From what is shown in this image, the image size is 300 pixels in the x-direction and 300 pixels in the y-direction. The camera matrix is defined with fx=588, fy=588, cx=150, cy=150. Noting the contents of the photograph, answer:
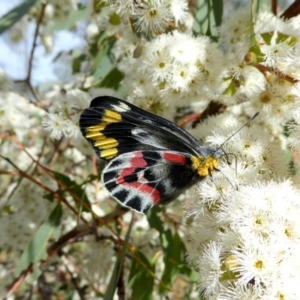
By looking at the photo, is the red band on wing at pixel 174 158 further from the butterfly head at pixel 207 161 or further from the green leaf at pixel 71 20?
the green leaf at pixel 71 20

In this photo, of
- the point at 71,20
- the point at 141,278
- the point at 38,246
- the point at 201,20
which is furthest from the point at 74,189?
the point at 71,20

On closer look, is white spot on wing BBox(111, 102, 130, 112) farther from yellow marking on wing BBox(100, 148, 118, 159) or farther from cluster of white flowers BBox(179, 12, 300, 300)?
cluster of white flowers BBox(179, 12, 300, 300)

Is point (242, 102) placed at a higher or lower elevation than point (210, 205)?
higher

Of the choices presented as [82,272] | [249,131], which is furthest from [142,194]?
[82,272]

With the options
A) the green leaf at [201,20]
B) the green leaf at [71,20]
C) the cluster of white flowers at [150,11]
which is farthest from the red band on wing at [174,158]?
the green leaf at [71,20]

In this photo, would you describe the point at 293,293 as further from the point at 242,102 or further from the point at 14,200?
the point at 14,200

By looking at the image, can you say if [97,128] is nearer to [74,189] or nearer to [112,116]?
[112,116]

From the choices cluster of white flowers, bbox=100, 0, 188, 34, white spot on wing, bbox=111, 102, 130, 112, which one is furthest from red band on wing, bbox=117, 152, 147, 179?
cluster of white flowers, bbox=100, 0, 188, 34
